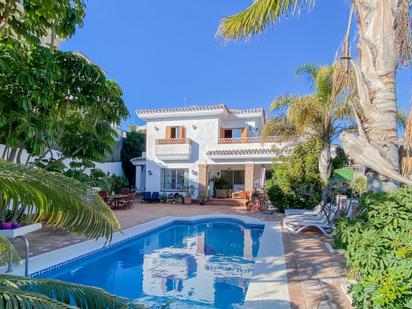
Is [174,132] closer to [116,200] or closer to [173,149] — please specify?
[173,149]

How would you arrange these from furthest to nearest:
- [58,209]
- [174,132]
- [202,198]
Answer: [174,132] < [202,198] < [58,209]

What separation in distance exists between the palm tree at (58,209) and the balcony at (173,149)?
76.4 ft

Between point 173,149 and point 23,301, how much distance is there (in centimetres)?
2508

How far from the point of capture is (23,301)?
75.1 inches

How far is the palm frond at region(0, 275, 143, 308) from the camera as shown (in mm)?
2680

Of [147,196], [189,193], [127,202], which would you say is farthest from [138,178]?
[127,202]

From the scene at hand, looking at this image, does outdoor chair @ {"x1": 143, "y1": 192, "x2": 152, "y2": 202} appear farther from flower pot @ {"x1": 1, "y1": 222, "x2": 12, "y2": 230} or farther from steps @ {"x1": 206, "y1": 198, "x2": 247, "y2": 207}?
flower pot @ {"x1": 1, "y1": 222, "x2": 12, "y2": 230}

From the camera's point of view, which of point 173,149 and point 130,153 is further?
point 130,153

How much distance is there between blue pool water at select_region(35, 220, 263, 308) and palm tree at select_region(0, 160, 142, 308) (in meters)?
4.27

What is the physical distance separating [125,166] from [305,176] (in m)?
22.5

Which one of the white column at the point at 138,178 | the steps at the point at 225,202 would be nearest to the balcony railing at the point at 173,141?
the white column at the point at 138,178

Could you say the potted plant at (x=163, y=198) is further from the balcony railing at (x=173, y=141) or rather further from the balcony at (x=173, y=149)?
the balcony railing at (x=173, y=141)

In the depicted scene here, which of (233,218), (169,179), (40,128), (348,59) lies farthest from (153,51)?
(348,59)

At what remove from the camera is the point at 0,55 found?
6.88 m
